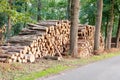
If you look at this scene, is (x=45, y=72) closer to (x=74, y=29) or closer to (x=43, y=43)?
(x=43, y=43)

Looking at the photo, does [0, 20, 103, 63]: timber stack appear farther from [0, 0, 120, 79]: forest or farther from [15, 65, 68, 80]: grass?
[15, 65, 68, 80]: grass

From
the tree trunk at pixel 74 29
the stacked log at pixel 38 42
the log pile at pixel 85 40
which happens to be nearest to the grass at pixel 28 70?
the stacked log at pixel 38 42

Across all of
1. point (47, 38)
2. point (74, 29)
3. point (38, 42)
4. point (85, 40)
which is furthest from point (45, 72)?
point (85, 40)

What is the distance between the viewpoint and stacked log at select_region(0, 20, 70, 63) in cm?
1686

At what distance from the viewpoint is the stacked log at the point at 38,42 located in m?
16.9

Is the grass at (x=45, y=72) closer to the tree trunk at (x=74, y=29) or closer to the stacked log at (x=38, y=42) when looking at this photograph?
the stacked log at (x=38, y=42)

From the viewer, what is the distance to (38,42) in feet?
64.8

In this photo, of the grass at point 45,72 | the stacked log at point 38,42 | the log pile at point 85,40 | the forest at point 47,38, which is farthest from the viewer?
the log pile at point 85,40

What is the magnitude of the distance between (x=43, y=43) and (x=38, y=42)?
620 mm

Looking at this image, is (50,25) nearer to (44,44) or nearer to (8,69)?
(44,44)

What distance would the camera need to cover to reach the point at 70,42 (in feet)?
72.1

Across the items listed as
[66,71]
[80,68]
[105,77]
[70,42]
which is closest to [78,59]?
[70,42]

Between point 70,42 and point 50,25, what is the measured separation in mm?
1857

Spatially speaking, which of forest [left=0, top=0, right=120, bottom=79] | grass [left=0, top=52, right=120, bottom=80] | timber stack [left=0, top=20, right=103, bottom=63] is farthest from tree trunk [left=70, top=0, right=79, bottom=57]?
grass [left=0, top=52, right=120, bottom=80]
